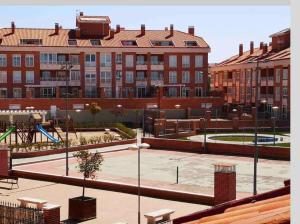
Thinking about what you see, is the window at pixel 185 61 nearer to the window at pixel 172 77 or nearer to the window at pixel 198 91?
the window at pixel 172 77

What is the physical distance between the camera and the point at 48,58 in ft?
186

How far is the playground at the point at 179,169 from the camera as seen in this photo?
2294 cm

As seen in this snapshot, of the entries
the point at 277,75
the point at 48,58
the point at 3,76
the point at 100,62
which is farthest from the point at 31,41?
the point at 277,75

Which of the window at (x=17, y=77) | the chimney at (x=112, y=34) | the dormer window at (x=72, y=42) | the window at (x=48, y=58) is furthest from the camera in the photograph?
the chimney at (x=112, y=34)

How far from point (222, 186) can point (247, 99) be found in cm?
4567

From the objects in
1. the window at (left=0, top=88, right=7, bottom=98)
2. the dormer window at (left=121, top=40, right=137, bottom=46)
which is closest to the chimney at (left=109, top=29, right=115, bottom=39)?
the dormer window at (left=121, top=40, right=137, bottom=46)

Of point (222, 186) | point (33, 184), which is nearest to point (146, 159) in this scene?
point (33, 184)

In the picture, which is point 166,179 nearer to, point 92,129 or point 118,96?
point 92,129

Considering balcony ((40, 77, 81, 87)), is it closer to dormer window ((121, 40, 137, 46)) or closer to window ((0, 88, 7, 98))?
window ((0, 88, 7, 98))

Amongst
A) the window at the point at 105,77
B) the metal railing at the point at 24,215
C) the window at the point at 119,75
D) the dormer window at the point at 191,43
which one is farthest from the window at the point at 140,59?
the metal railing at the point at 24,215

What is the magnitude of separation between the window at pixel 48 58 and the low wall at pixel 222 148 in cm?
2325

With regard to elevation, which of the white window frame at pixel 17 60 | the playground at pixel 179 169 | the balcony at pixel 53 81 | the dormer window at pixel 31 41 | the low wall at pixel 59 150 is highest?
the dormer window at pixel 31 41

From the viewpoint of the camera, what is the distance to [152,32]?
62.6 meters

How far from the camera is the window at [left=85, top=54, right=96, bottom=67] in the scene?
5769cm
